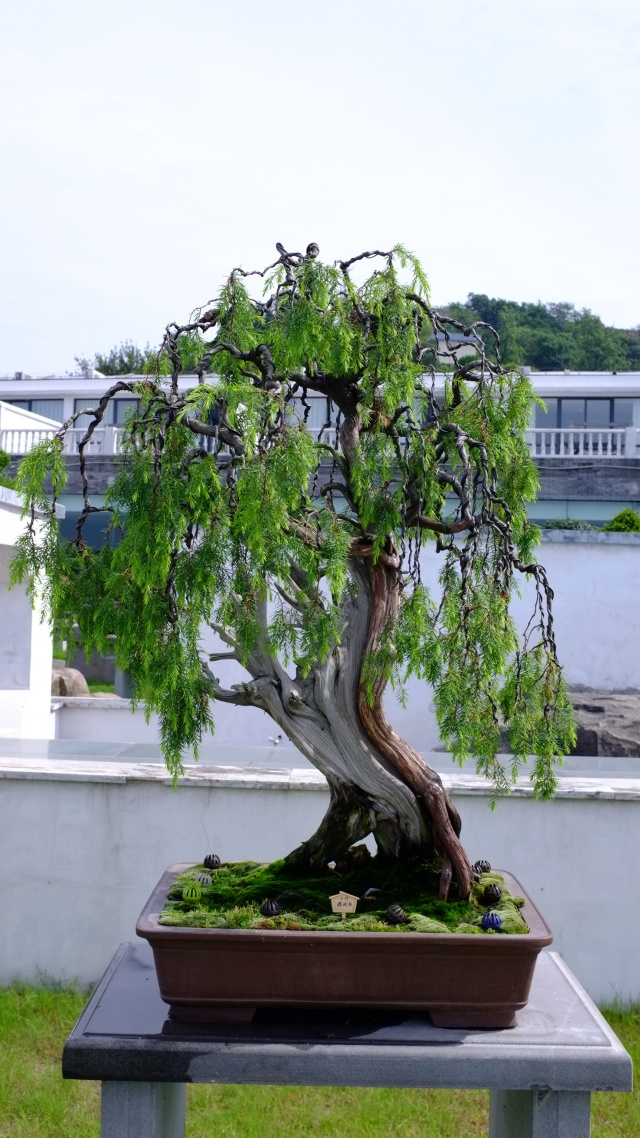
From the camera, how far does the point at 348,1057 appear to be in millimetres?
2021

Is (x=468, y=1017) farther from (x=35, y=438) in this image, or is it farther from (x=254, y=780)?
(x=35, y=438)

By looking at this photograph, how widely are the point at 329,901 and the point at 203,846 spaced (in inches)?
70.8

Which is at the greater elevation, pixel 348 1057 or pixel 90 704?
pixel 348 1057

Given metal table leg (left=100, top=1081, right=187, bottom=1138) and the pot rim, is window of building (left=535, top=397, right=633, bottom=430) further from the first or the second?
metal table leg (left=100, top=1081, right=187, bottom=1138)

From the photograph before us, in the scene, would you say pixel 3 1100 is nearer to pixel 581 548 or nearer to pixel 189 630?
pixel 189 630

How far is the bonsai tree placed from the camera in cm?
202

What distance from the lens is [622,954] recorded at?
396 cm

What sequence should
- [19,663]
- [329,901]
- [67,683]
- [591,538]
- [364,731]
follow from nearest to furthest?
[329,901], [364,731], [19,663], [591,538], [67,683]

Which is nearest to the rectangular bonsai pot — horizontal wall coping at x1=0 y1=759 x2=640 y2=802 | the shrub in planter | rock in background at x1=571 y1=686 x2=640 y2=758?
horizontal wall coping at x1=0 y1=759 x2=640 y2=802

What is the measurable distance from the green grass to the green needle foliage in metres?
1.60

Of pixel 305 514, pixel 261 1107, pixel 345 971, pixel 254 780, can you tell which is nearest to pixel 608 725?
pixel 254 780

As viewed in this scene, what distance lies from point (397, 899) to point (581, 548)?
A: 6964mm

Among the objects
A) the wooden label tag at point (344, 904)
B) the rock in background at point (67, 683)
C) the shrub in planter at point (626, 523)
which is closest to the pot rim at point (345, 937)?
the wooden label tag at point (344, 904)

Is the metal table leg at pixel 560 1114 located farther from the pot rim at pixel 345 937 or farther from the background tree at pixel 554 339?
the background tree at pixel 554 339
